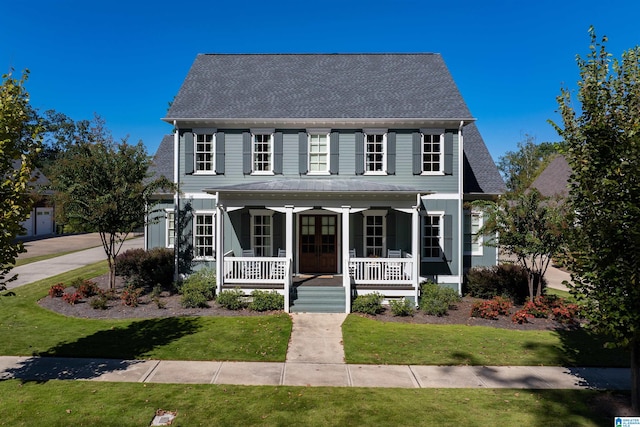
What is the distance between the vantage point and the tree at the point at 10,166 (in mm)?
6578

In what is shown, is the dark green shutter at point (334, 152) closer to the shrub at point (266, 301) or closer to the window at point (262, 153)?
the window at point (262, 153)

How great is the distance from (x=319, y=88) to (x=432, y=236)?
342 inches

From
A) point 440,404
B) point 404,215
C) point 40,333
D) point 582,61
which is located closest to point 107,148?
point 40,333

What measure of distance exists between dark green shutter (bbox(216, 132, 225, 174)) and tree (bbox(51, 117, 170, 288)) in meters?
2.88

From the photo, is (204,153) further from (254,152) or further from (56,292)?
(56,292)

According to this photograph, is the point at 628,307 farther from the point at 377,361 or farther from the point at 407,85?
the point at 407,85

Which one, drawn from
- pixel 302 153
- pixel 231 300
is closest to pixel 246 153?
pixel 302 153

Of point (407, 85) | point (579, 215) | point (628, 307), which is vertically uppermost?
point (407, 85)

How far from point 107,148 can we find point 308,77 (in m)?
9.76

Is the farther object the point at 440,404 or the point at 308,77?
the point at 308,77

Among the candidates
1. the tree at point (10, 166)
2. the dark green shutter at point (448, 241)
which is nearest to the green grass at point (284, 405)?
the tree at point (10, 166)

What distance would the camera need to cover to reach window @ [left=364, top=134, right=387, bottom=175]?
15.7m

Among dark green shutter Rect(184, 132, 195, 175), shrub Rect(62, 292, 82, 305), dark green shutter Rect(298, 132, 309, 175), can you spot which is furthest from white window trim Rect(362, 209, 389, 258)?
shrub Rect(62, 292, 82, 305)

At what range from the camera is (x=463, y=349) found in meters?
9.74
